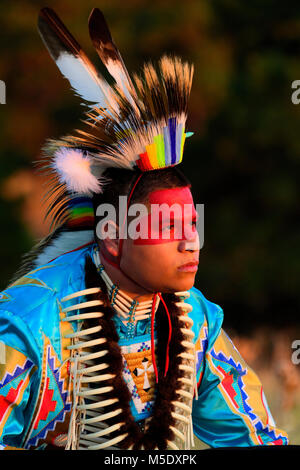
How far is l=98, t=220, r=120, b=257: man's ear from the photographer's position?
2.07m

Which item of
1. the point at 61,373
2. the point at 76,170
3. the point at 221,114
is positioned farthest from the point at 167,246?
the point at 221,114

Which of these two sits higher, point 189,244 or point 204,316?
point 189,244

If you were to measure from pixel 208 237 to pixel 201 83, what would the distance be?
116 centimetres

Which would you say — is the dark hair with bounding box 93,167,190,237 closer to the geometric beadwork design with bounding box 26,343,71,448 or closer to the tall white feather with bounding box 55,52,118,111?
the tall white feather with bounding box 55,52,118,111

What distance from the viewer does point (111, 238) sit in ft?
6.81

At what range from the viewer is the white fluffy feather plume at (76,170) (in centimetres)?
202

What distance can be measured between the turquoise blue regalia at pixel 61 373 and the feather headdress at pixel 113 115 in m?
0.32

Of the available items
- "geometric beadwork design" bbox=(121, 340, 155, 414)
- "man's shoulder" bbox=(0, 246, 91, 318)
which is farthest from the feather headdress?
"geometric beadwork design" bbox=(121, 340, 155, 414)

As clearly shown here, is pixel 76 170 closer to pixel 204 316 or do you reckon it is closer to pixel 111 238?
pixel 111 238

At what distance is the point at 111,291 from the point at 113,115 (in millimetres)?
529

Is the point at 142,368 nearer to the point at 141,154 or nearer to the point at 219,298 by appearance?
the point at 141,154

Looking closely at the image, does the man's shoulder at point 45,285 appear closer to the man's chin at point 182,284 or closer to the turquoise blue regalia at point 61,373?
the turquoise blue regalia at point 61,373

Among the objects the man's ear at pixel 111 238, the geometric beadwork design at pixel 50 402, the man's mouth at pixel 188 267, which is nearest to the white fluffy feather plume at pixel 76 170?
the man's ear at pixel 111 238

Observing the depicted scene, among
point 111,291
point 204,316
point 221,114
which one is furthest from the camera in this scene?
point 221,114
